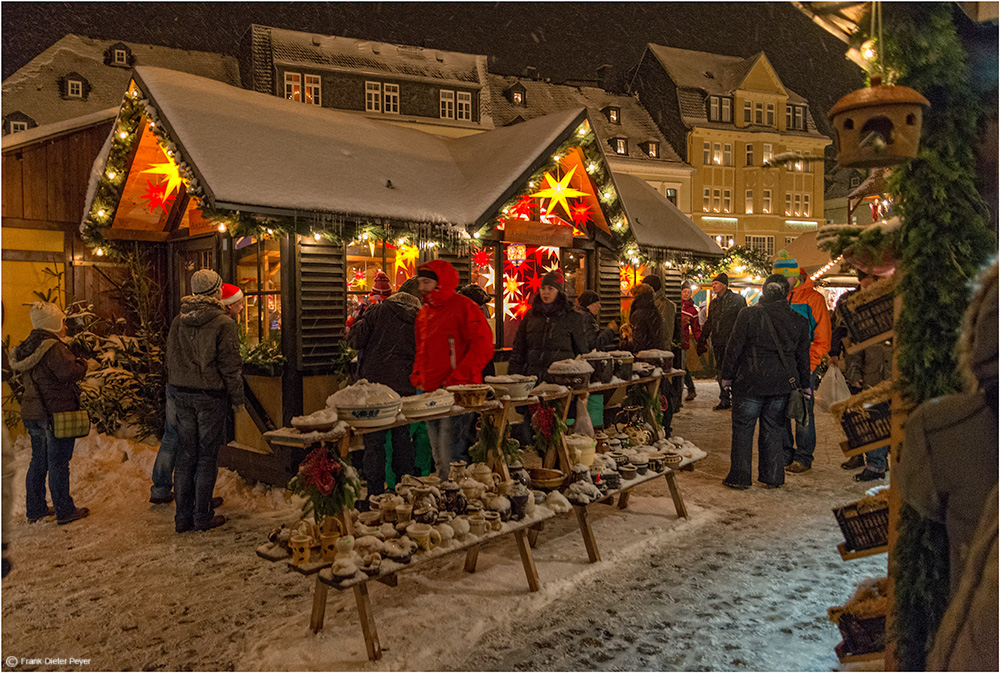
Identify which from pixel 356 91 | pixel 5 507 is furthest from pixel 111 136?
pixel 356 91

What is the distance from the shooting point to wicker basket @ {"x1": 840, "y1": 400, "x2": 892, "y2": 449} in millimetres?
3115

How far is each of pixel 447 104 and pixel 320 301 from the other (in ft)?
66.9

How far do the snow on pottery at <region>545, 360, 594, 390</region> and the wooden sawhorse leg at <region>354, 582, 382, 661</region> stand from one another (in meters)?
2.20

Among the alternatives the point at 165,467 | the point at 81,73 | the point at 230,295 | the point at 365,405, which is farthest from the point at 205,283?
the point at 81,73

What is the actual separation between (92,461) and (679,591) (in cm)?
645

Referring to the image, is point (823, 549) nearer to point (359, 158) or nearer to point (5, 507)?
point (5, 507)

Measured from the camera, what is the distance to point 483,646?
12.0ft

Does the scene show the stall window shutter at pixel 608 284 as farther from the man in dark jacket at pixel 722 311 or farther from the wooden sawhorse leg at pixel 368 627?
the wooden sawhorse leg at pixel 368 627

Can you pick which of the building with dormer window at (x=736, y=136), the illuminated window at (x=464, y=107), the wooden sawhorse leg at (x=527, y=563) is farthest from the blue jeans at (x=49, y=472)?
the building with dormer window at (x=736, y=136)

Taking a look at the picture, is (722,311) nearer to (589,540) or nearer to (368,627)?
(589,540)

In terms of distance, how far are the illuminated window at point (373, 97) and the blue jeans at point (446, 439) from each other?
21.3 metres

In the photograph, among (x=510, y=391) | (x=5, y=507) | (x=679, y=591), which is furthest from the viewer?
(x=510, y=391)

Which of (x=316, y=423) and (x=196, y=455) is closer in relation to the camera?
(x=316, y=423)

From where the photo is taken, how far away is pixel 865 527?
3.13 meters
